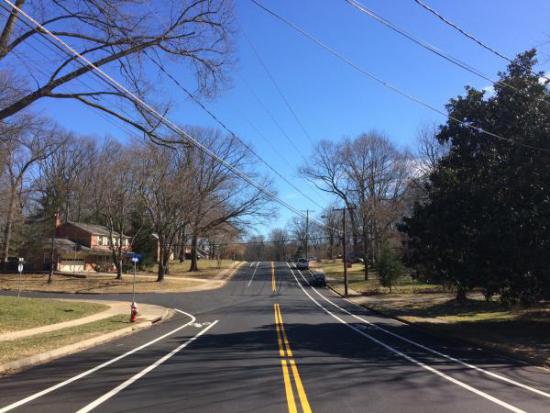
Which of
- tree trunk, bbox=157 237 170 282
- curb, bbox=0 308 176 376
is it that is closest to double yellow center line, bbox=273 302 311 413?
curb, bbox=0 308 176 376

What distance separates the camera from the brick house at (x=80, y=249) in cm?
6512

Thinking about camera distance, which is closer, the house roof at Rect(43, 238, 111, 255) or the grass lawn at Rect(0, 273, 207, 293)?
the grass lawn at Rect(0, 273, 207, 293)

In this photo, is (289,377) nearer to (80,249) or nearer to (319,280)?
(319,280)

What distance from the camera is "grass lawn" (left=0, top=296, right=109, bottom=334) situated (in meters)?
21.4

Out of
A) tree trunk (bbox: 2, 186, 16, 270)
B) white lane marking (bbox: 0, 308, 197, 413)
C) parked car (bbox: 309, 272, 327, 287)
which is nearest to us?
white lane marking (bbox: 0, 308, 197, 413)

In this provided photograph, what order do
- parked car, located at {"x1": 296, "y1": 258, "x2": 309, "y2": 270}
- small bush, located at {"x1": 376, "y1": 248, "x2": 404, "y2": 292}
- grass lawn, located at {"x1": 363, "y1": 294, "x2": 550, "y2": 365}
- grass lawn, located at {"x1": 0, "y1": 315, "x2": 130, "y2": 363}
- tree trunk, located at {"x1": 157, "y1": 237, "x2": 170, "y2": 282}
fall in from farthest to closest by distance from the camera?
parked car, located at {"x1": 296, "y1": 258, "x2": 309, "y2": 270} < tree trunk, located at {"x1": 157, "y1": 237, "x2": 170, "y2": 282} < small bush, located at {"x1": 376, "y1": 248, "x2": 404, "y2": 292} < grass lawn, located at {"x1": 363, "y1": 294, "x2": 550, "y2": 365} < grass lawn, located at {"x1": 0, "y1": 315, "x2": 130, "y2": 363}

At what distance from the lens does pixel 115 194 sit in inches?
2051

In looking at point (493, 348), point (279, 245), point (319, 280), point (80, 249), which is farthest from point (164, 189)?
point (279, 245)

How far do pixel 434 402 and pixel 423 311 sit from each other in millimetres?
25529

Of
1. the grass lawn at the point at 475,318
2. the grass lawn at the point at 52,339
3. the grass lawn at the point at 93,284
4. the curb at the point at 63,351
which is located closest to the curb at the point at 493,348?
the grass lawn at the point at 475,318

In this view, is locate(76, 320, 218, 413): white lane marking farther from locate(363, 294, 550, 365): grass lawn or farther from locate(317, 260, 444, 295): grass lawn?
locate(317, 260, 444, 295): grass lawn

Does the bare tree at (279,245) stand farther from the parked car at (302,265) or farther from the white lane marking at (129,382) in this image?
the white lane marking at (129,382)

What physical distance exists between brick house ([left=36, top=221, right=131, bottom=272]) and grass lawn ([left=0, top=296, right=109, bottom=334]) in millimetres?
35708

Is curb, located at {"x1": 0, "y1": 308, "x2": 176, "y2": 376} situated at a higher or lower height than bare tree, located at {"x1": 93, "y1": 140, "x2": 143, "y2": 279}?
lower
